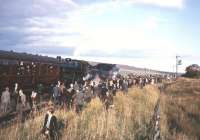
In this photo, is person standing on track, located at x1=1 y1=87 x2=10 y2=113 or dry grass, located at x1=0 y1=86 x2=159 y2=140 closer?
dry grass, located at x1=0 y1=86 x2=159 y2=140

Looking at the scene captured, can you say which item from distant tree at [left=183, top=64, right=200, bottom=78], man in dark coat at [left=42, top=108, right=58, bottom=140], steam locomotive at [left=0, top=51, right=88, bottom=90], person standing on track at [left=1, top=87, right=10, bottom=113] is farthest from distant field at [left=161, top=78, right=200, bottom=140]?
distant tree at [left=183, top=64, right=200, bottom=78]

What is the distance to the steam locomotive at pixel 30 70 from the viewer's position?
24.3m

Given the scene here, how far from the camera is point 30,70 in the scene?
27344 mm

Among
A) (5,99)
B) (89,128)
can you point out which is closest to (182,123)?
(89,128)

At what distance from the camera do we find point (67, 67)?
3609 cm

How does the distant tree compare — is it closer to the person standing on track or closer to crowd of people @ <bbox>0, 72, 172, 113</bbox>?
crowd of people @ <bbox>0, 72, 172, 113</bbox>

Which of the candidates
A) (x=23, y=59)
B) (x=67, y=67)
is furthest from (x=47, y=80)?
(x=67, y=67)

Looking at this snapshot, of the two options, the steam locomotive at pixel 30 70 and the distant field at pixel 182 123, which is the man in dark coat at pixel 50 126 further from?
the steam locomotive at pixel 30 70

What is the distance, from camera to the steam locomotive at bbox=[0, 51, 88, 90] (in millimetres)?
24328

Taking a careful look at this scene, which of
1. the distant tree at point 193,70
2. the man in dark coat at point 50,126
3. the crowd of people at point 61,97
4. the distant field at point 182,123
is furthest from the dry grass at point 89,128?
the distant tree at point 193,70

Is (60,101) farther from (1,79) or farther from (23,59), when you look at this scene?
(23,59)

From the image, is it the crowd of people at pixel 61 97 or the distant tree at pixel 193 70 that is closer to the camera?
the crowd of people at pixel 61 97

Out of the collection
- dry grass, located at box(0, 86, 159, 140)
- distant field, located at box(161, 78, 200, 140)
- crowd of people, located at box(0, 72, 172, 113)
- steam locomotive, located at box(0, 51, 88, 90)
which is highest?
steam locomotive, located at box(0, 51, 88, 90)

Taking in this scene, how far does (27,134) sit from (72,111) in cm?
519
